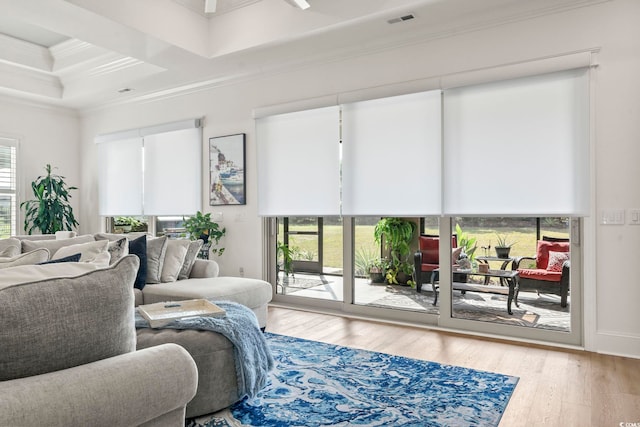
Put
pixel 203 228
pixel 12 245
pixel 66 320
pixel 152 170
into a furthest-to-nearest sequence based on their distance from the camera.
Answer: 1. pixel 152 170
2. pixel 203 228
3. pixel 12 245
4. pixel 66 320

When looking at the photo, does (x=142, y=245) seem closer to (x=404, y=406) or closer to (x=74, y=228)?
(x=404, y=406)

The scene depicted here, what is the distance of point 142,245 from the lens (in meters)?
3.81

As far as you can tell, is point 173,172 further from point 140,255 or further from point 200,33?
point 140,255

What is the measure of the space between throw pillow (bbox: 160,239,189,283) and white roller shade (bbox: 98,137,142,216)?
2417 millimetres

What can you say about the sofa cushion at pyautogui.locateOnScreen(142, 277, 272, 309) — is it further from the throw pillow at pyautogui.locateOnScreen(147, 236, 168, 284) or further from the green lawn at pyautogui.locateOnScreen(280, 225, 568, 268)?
the green lawn at pyautogui.locateOnScreen(280, 225, 568, 268)

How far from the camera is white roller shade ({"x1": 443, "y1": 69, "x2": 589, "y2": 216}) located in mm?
3375

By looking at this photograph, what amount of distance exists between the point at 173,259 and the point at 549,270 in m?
3.36

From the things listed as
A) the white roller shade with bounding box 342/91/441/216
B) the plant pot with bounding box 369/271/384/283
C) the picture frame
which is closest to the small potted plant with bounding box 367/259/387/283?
the plant pot with bounding box 369/271/384/283

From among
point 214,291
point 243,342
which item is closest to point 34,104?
point 214,291

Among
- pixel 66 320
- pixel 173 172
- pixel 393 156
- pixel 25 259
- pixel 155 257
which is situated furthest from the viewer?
pixel 173 172

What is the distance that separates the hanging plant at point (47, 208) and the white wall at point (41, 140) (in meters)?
0.13

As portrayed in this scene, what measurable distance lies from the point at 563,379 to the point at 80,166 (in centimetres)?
719

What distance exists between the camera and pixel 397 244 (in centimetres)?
443

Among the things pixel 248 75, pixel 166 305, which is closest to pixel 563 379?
pixel 166 305
